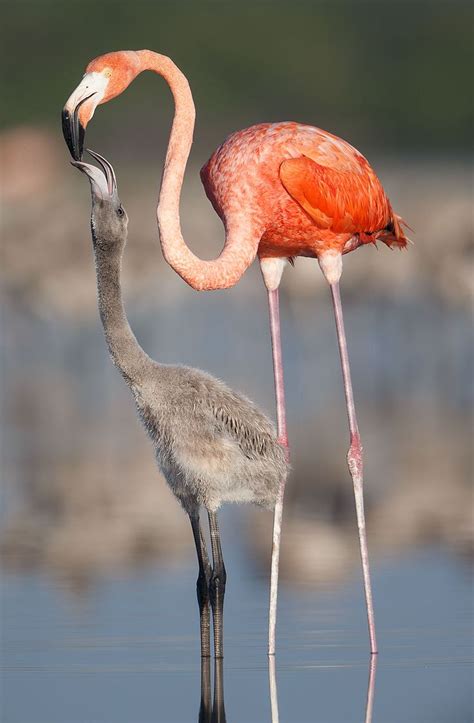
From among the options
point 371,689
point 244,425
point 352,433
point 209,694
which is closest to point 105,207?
point 244,425

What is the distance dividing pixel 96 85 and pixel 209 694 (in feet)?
8.72

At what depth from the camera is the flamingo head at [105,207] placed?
6.71m

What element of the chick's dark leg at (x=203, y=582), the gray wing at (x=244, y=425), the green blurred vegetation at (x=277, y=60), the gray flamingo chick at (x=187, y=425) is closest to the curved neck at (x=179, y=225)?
the gray flamingo chick at (x=187, y=425)

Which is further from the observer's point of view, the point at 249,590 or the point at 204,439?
the point at 249,590

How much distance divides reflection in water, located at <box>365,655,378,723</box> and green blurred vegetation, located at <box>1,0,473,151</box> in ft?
148

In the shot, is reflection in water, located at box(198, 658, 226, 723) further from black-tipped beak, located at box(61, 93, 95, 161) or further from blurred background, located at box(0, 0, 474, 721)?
black-tipped beak, located at box(61, 93, 95, 161)

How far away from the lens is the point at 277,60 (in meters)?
61.8

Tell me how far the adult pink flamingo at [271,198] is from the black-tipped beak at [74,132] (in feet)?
0.09

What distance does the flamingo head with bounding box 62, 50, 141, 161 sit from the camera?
23.4 ft

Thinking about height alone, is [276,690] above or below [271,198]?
below

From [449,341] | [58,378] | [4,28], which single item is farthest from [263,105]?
[58,378]

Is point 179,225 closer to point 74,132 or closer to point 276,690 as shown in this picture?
point 74,132

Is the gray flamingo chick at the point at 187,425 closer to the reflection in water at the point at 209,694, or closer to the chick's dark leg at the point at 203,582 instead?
the chick's dark leg at the point at 203,582

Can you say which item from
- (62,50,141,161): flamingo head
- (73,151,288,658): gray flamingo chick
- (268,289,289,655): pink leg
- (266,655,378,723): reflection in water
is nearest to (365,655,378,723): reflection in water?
(266,655,378,723): reflection in water
